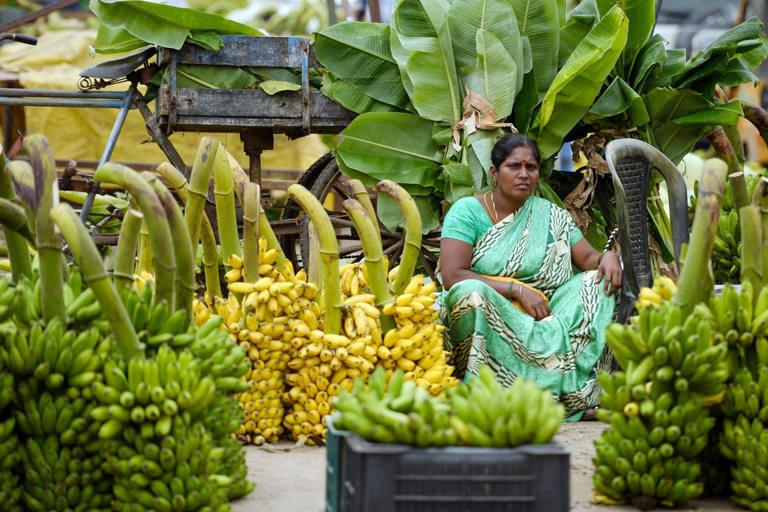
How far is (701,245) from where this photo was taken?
3422mm

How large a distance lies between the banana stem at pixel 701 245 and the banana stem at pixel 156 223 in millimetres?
1617

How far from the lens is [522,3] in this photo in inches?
239

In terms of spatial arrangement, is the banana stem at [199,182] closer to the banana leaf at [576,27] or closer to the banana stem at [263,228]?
the banana stem at [263,228]

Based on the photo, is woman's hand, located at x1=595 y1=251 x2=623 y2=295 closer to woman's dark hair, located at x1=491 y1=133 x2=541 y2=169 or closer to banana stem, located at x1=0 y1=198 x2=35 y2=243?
woman's dark hair, located at x1=491 y1=133 x2=541 y2=169

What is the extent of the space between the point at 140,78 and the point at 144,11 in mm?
459

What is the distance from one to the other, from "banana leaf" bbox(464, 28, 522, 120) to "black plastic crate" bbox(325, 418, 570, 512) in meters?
3.48

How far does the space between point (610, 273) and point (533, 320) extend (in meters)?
0.42

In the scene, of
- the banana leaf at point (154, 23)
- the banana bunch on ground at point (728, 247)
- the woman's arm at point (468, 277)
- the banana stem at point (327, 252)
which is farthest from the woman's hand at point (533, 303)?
the banana leaf at point (154, 23)

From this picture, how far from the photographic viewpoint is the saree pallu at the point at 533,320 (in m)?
4.80

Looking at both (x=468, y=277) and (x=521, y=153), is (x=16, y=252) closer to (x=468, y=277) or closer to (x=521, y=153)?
(x=468, y=277)

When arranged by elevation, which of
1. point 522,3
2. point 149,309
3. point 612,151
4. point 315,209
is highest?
point 522,3

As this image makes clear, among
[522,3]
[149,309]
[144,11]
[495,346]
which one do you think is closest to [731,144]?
[522,3]

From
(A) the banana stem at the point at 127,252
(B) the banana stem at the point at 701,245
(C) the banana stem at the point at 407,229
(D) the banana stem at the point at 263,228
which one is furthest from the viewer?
(D) the banana stem at the point at 263,228

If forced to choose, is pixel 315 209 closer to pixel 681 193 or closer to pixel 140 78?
pixel 681 193
